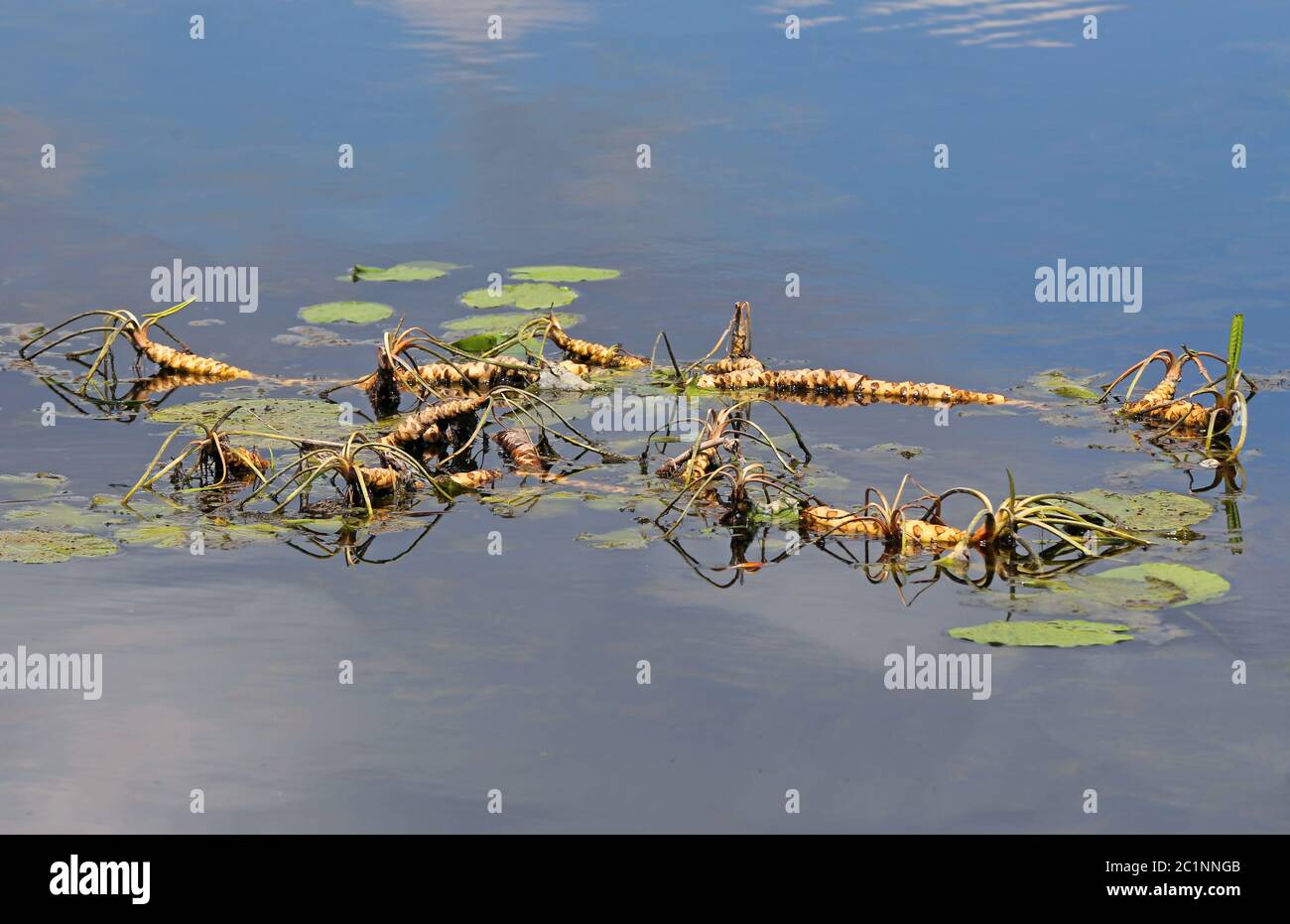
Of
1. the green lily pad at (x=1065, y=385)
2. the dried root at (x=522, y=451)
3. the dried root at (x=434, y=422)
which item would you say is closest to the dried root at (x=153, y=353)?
the dried root at (x=434, y=422)

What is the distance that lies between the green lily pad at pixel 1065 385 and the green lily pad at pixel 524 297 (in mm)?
4164

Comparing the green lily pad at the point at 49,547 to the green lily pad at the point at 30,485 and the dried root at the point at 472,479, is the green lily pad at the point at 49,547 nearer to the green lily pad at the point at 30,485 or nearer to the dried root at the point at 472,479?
the green lily pad at the point at 30,485

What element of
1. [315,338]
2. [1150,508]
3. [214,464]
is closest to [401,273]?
[315,338]

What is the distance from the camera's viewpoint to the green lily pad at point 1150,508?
1088cm

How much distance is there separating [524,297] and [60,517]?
5.69 metres

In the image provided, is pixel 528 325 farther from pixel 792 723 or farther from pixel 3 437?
pixel 792 723

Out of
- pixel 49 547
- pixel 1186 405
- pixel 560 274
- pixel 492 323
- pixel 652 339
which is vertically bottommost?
pixel 49 547

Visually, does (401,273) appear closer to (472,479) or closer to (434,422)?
(434,422)

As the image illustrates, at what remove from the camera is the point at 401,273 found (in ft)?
55.4

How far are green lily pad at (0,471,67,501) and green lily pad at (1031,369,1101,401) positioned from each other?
7.34 meters

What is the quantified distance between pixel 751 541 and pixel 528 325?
12.5 feet

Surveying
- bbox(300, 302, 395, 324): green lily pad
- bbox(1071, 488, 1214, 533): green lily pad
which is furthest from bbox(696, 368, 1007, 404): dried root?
bbox(300, 302, 395, 324): green lily pad

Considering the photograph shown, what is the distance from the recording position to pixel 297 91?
23812 mm

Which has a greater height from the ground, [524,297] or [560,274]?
[560,274]
